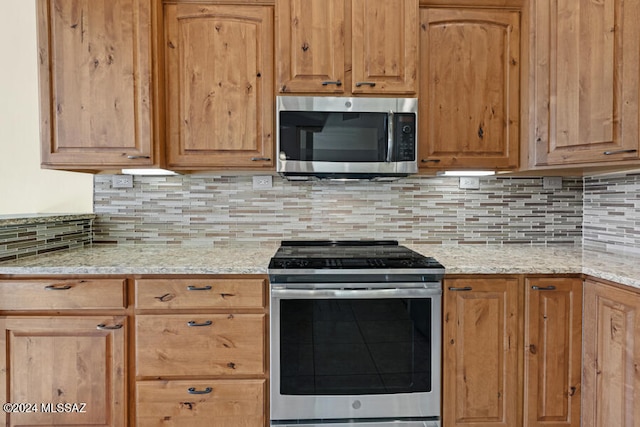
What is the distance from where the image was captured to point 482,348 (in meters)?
1.62

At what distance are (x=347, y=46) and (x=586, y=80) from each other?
1127 mm

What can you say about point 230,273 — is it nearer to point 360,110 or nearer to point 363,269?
point 363,269

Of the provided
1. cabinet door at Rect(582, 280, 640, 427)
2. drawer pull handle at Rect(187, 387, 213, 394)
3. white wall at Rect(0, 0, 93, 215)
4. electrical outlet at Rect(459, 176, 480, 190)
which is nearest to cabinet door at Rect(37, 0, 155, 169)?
white wall at Rect(0, 0, 93, 215)

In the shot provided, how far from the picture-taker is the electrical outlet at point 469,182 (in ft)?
7.38

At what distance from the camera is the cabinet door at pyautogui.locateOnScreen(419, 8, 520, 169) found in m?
1.90

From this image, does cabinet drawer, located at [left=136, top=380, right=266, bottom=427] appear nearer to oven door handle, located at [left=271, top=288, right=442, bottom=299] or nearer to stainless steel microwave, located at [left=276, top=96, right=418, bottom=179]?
oven door handle, located at [left=271, top=288, right=442, bottom=299]

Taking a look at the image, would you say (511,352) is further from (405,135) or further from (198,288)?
(198,288)

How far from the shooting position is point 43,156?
1.82m

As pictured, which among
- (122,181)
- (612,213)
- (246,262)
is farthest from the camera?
(122,181)

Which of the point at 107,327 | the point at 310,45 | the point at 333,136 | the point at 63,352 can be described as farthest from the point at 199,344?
the point at 310,45

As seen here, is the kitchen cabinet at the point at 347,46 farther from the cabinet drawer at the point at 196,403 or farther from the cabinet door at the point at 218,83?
the cabinet drawer at the point at 196,403

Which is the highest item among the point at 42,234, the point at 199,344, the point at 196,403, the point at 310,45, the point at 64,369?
the point at 310,45

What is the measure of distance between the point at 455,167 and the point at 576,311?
2.84 feet

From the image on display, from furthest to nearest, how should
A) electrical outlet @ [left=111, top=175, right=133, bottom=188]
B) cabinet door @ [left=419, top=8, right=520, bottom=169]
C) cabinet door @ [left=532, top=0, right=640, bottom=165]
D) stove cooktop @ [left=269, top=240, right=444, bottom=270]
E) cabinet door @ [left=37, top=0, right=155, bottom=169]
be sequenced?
electrical outlet @ [left=111, top=175, right=133, bottom=188]
cabinet door @ [left=419, top=8, right=520, bottom=169]
cabinet door @ [left=37, top=0, right=155, bottom=169]
stove cooktop @ [left=269, top=240, right=444, bottom=270]
cabinet door @ [left=532, top=0, right=640, bottom=165]
